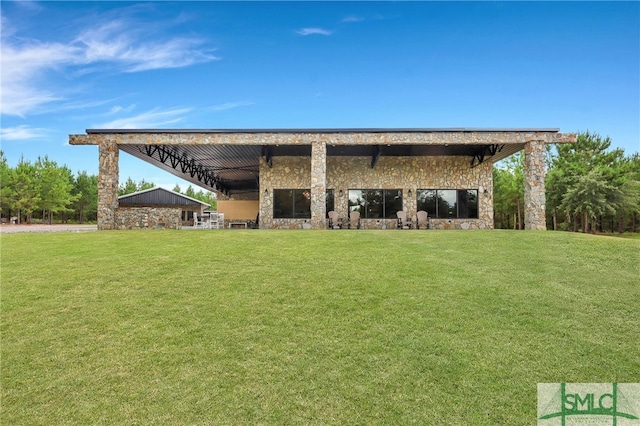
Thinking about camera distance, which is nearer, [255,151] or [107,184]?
[107,184]

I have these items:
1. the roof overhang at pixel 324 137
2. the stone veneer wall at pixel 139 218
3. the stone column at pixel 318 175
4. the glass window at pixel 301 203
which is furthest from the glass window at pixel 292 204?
the stone veneer wall at pixel 139 218

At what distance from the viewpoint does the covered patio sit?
545 inches

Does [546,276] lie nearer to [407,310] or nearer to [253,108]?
[407,310]

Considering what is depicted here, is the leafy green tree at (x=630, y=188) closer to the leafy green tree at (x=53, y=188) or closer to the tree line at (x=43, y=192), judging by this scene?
the leafy green tree at (x=53, y=188)

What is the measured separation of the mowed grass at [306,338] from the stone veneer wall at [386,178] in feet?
35.0

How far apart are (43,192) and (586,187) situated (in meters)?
53.5

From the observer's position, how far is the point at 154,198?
30.0 m

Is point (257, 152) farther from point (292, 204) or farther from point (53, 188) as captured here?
point (53, 188)

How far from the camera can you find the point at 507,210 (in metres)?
35.9

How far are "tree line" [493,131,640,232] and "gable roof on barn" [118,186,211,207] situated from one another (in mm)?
31292

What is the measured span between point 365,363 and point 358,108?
20.7 meters

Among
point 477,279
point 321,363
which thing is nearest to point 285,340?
point 321,363

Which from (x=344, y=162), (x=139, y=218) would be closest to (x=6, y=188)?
(x=139, y=218)

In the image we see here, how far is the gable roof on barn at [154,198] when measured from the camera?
2914 cm
